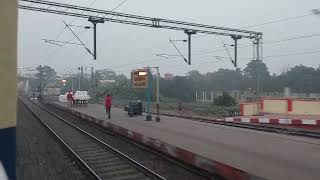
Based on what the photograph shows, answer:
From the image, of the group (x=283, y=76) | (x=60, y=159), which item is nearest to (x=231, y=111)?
(x=60, y=159)

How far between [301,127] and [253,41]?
50.1 ft

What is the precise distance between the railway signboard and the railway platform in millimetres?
4834

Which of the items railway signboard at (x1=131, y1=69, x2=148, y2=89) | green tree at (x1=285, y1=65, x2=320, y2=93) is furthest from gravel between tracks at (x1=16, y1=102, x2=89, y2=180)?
green tree at (x1=285, y1=65, x2=320, y2=93)

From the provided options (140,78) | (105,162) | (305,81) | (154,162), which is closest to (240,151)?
(154,162)

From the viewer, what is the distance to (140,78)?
25.1 meters

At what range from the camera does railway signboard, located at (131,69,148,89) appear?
24800 mm

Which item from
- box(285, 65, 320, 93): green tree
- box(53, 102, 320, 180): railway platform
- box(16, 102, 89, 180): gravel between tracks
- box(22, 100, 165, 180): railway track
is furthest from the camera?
box(285, 65, 320, 93): green tree

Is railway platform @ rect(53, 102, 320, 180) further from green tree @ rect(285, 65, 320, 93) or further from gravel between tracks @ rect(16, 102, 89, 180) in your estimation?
green tree @ rect(285, 65, 320, 93)

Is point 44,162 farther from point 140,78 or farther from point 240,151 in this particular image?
point 140,78

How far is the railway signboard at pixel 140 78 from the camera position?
24.8 metres

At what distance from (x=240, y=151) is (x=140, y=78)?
12762mm

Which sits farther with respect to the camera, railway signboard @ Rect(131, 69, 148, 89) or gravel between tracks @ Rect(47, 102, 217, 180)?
railway signboard @ Rect(131, 69, 148, 89)

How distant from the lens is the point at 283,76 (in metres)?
84.8

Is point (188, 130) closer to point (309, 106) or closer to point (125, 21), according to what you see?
point (309, 106)
